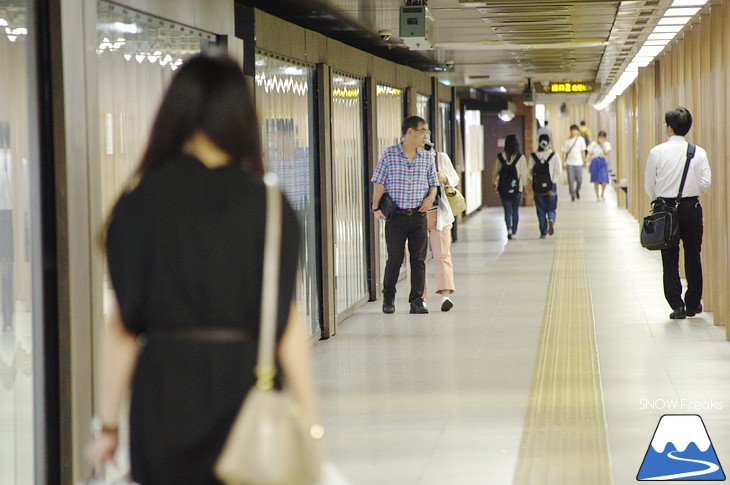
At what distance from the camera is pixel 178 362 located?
7.60 ft

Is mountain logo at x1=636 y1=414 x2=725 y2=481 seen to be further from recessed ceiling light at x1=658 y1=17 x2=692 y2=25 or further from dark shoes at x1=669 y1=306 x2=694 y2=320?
recessed ceiling light at x1=658 y1=17 x2=692 y2=25

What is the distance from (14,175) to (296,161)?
14.8 feet

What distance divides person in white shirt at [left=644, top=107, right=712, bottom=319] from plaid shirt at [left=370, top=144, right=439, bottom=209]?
6.16 feet

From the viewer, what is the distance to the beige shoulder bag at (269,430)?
2217mm

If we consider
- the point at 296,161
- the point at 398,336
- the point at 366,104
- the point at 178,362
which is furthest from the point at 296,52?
the point at 178,362

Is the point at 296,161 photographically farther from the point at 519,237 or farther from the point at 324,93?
the point at 519,237

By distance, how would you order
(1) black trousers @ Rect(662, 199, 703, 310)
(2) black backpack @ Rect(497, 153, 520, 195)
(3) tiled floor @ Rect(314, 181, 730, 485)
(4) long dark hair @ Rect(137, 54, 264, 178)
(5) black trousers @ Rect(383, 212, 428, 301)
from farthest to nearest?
(2) black backpack @ Rect(497, 153, 520, 195) < (5) black trousers @ Rect(383, 212, 428, 301) < (1) black trousers @ Rect(662, 199, 703, 310) < (3) tiled floor @ Rect(314, 181, 730, 485) < (4) long dark hair @ Rect(137, 54, 264, 178)

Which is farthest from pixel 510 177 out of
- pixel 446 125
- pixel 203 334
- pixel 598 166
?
pixel 203 334

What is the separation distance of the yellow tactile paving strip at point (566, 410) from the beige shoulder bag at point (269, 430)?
266 cm

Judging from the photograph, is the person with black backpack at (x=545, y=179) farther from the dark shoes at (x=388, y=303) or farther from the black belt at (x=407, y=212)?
the black belt at (x=407, y=212)

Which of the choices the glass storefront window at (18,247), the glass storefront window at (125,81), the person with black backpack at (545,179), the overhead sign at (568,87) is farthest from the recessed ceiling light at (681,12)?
the overhead sign at (568,87)

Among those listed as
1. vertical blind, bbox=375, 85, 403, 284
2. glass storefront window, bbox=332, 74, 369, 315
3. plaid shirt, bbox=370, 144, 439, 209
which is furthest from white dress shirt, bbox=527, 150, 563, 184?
plaid shirt, bbox=370, 144, 439, 209

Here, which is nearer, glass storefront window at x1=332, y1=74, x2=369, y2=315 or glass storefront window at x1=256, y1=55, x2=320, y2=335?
glass storefront window at x1=256, y1=55, x2=320, y2=335

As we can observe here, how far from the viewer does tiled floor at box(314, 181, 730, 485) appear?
205 inches
